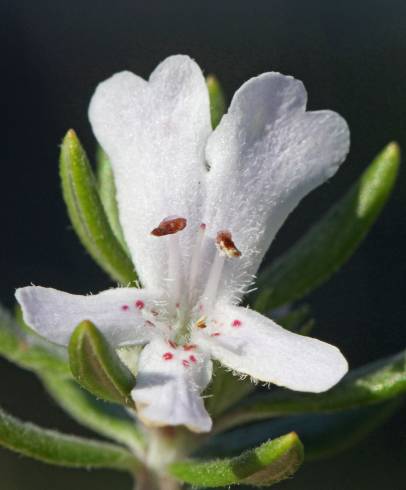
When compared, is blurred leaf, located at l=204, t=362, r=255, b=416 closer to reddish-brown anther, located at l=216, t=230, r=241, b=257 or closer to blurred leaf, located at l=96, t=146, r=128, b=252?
reddish-brown anther, located at l=216, t=230, r=241, b=257

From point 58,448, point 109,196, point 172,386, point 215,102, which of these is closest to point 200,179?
point 215,102

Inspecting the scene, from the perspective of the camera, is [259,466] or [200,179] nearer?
[259,466]

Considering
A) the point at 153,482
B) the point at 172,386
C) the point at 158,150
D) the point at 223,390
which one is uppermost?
the point at 158,150

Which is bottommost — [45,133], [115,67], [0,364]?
[0,364]

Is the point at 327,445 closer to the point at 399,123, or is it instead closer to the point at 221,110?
the point at 221,110

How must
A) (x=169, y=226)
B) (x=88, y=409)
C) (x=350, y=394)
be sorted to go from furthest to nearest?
(x=88, y=409) < (x=350, y=394) < (x=169, y=226)

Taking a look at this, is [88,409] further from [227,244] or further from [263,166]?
[263,166]

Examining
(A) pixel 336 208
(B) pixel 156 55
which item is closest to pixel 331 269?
(A) pixel 336 208

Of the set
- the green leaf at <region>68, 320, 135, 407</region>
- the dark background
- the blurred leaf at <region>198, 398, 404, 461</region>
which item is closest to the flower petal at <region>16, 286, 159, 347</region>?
the green leaf at <region>68, 320, 135, 407</region>
